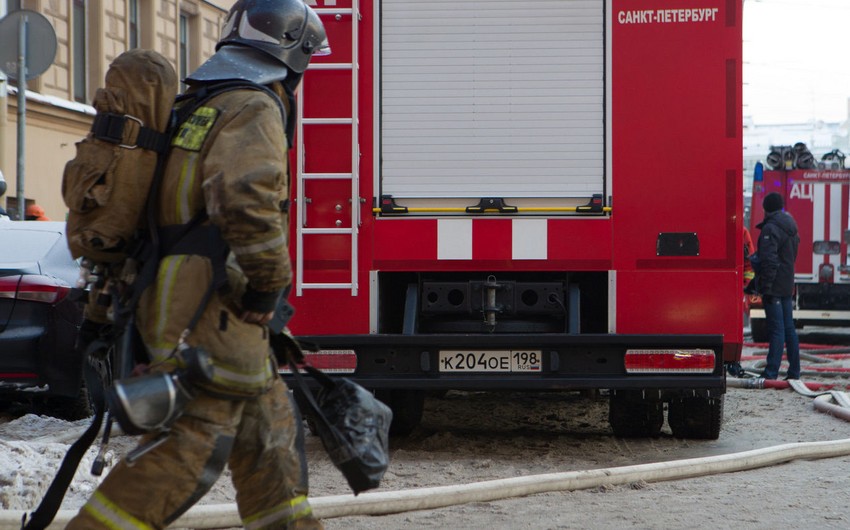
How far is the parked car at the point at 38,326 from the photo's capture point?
792 centimetres

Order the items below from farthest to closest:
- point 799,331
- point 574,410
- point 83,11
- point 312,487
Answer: point 83,11 < point 799,331 < point 574,410 < point 312,487

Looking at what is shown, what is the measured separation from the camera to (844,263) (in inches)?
711

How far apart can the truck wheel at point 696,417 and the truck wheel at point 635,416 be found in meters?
0.09

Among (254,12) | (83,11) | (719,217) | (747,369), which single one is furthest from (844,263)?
(254,12)

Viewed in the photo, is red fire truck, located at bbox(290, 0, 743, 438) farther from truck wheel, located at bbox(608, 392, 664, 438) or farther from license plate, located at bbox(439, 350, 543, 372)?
truck wheel, located at bbox(608, 392, 664, 438)

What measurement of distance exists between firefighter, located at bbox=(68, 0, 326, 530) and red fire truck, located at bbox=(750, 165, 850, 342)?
1526 centimetres

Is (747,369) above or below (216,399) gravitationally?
below

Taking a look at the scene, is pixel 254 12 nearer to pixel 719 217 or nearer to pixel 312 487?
pixel 312 487

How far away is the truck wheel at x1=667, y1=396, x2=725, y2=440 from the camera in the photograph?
7.63 meters

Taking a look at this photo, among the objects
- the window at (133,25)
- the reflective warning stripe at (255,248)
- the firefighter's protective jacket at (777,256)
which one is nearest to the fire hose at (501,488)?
the reflective warning stripe at (255,248)

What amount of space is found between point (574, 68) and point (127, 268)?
4.03 metres

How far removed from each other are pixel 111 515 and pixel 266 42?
152 cm

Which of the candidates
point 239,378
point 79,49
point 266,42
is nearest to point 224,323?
point 239,378

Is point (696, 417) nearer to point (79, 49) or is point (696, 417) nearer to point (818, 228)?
point (818, 228)
